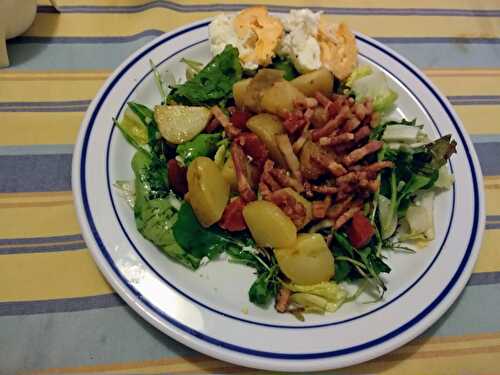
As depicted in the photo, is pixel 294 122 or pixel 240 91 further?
pixel 240 91

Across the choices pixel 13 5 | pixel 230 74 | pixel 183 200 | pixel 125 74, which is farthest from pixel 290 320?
pixel 13 5

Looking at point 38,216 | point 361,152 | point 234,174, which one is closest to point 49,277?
point 38,216

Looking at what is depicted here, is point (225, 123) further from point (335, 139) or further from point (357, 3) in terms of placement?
point (357, 3)

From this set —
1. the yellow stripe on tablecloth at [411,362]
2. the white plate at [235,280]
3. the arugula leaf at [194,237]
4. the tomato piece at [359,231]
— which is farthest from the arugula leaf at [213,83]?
the yellow stripe on tablecloth at [411,362]

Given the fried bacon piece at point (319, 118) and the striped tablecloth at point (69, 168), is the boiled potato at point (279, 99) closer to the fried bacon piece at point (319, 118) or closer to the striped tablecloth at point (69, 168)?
the fried bacon piece at point (319, 118)

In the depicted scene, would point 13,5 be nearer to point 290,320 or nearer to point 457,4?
point 290,320
